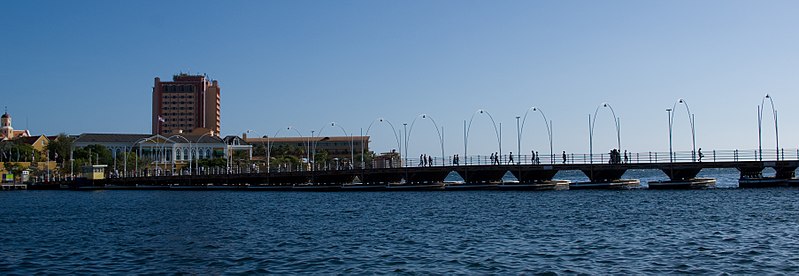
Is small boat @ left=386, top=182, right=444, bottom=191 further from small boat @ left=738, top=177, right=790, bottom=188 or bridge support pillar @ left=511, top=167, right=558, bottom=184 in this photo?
small boat @ left=738, top=177, right=790, bottom=188

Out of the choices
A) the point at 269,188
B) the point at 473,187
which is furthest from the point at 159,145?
the point at 473,187

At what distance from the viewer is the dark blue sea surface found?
2988 cm

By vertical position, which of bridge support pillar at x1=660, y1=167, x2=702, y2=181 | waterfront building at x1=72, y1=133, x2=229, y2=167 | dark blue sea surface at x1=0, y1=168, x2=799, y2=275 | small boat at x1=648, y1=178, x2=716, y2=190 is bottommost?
dark blue sea surface at x1=0, y1=168, x2=799, y2=275

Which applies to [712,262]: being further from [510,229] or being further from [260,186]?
[260,186]

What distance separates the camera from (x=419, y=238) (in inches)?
1548

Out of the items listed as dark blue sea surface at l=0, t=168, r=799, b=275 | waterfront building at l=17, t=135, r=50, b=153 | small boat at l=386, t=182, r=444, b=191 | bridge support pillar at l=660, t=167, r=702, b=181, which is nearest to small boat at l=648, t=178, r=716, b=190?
bridge support pillar at l=660, t=167, r=702, b=181

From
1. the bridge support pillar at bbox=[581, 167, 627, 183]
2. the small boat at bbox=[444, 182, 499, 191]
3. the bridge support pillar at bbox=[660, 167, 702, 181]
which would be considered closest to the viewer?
the bridge support pillar at bbox=[660, 167, 702, 181]

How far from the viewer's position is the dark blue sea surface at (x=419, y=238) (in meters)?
29.9

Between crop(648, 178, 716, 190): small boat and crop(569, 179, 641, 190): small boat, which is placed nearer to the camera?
crop(648, 178, 716, 190): small boat

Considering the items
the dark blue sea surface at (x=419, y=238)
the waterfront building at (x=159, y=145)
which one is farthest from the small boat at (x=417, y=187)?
the waterfront building at (x=159, y=145)

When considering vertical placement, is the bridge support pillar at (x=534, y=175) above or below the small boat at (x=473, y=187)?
above

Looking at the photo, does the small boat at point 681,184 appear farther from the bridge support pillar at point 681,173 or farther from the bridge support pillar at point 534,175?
the bridge support pillar at point 534,175

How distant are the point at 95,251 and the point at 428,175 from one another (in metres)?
68.0

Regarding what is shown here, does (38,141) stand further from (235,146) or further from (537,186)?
(537,186)
